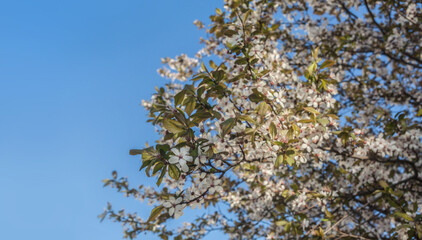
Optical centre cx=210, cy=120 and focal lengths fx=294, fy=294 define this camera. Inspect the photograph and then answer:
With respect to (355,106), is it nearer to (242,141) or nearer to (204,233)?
(204,233)

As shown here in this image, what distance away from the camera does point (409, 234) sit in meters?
2.37

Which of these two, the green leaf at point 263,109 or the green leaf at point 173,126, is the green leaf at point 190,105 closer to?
the green leaf at point 173,126

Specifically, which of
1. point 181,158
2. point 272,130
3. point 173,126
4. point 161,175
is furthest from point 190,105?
point 272,130

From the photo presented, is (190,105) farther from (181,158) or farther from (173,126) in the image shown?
(181,158)

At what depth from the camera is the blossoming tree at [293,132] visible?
1.94 m

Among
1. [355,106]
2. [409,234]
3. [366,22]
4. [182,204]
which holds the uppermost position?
[366,22]

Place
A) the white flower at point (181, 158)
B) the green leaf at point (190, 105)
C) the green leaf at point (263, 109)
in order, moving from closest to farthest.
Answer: the white flower at point (181, 158) < the green leaf at point (190, 105) < the green leaf at point (263, 109)

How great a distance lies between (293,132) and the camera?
2049mm

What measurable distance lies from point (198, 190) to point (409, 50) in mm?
5264

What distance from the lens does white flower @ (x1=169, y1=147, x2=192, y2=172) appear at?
1.72 m

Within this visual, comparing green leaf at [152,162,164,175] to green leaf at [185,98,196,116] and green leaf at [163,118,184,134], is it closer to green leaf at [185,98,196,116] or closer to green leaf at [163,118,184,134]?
green leaf at [163,118,184,134]

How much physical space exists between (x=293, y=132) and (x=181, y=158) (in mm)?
822

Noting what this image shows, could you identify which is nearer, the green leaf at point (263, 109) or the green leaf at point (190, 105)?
the green leaf at point (190, 105)

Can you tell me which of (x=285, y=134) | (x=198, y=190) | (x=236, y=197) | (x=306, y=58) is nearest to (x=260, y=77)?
(x=285, y=134)
